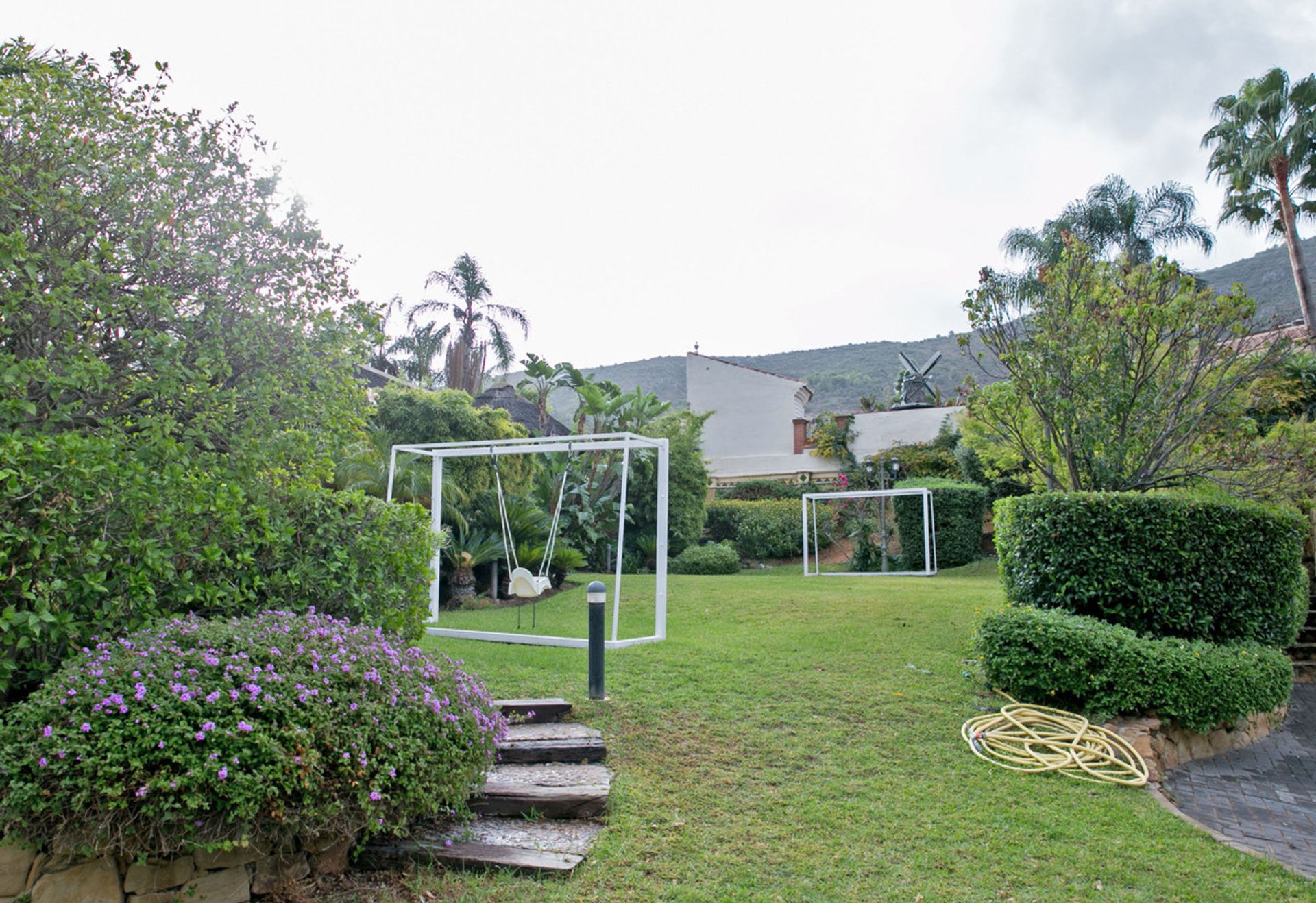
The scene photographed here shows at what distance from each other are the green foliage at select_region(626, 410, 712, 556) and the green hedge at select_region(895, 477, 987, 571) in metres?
5.27

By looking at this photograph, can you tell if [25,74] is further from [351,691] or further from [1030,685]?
[1030,685]

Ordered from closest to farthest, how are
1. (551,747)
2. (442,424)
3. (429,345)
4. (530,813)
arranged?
(530,813) → (551,747) → (442,424) → (429,345)

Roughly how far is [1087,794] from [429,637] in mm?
6696

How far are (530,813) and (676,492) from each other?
15.1 meters

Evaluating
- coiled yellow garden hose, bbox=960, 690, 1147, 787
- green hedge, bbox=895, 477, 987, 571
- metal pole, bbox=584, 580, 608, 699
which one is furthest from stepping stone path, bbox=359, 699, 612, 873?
green hedge, bbox=895, 477, 987, 571

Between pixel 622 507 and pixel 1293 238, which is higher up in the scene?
pixel 1293 238

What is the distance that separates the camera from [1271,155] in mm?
19578

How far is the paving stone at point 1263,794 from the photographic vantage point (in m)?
4.59

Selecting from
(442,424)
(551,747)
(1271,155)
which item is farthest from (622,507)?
(1271,155)

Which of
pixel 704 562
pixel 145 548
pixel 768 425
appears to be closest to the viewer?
pixel 145 548

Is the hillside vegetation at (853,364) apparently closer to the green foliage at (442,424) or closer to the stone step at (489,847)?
the green foliage at (442,424)

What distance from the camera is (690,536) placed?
19500 mm

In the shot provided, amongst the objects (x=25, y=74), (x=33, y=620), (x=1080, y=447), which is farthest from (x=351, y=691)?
(x=1080, y=447)

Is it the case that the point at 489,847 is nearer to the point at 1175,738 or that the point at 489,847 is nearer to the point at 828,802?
the point at 828,802
